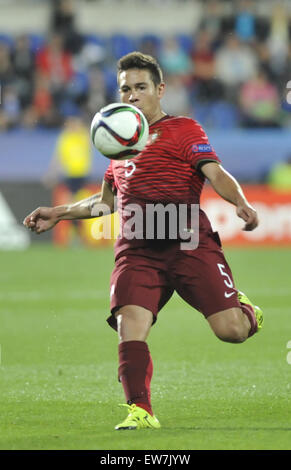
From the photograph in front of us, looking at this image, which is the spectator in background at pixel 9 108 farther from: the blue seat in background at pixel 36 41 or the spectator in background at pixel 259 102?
the spectator in background at pixel 259 102

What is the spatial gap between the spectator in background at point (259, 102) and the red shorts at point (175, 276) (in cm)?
1268

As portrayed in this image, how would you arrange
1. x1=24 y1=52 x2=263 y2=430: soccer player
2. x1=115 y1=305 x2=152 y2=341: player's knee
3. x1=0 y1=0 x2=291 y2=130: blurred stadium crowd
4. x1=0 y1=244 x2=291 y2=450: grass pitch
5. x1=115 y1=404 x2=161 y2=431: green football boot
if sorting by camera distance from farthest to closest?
x1=0 y1=0 x2=291 y2=130: blurred stadium crowd, x1=24 y1=52 x2=263 y2=430: soccer player, x1=115 y1=305 x2=152 y2=341: player's knee, x1=115 y1=404 x2=161 y2=431: green football boot, x1=0 y1=244 x2=291 y2=450: grass pitch

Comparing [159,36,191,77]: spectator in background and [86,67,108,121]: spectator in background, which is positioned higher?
[159,36,191,77]: spectator in background

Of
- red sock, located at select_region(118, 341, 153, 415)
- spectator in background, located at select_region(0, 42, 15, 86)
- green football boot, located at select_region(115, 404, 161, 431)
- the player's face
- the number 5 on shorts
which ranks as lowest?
green football boot, located at select_region(115, 404, 161, 431)

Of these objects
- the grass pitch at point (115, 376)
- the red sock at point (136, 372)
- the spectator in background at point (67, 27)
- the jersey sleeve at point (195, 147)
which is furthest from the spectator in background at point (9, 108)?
the red sock at point (136, 372)

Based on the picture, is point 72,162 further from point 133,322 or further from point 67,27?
point 133,322

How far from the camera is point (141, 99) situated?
5.35 meters

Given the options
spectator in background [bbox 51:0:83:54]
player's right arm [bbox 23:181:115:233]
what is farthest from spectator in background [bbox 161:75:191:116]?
player's right arm [bbox 23:181:115:233]

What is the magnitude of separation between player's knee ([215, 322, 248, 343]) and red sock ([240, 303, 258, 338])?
6.3 inches

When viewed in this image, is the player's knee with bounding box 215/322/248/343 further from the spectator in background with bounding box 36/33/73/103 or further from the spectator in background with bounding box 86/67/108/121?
the spectator in background with bounding box 36/33/73/103

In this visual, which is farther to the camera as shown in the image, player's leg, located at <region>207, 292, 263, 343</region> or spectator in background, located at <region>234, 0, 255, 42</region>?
spectator in background, located at <region>234, 0, 255, 42</region>

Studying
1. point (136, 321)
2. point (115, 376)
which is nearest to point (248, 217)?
point (136, 321)

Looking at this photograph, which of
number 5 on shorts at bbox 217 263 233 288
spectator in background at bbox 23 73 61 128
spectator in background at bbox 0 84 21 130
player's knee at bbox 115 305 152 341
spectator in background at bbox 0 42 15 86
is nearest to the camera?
player's knee at bbox 115 305 152 341

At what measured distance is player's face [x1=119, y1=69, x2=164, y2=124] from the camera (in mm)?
5324
